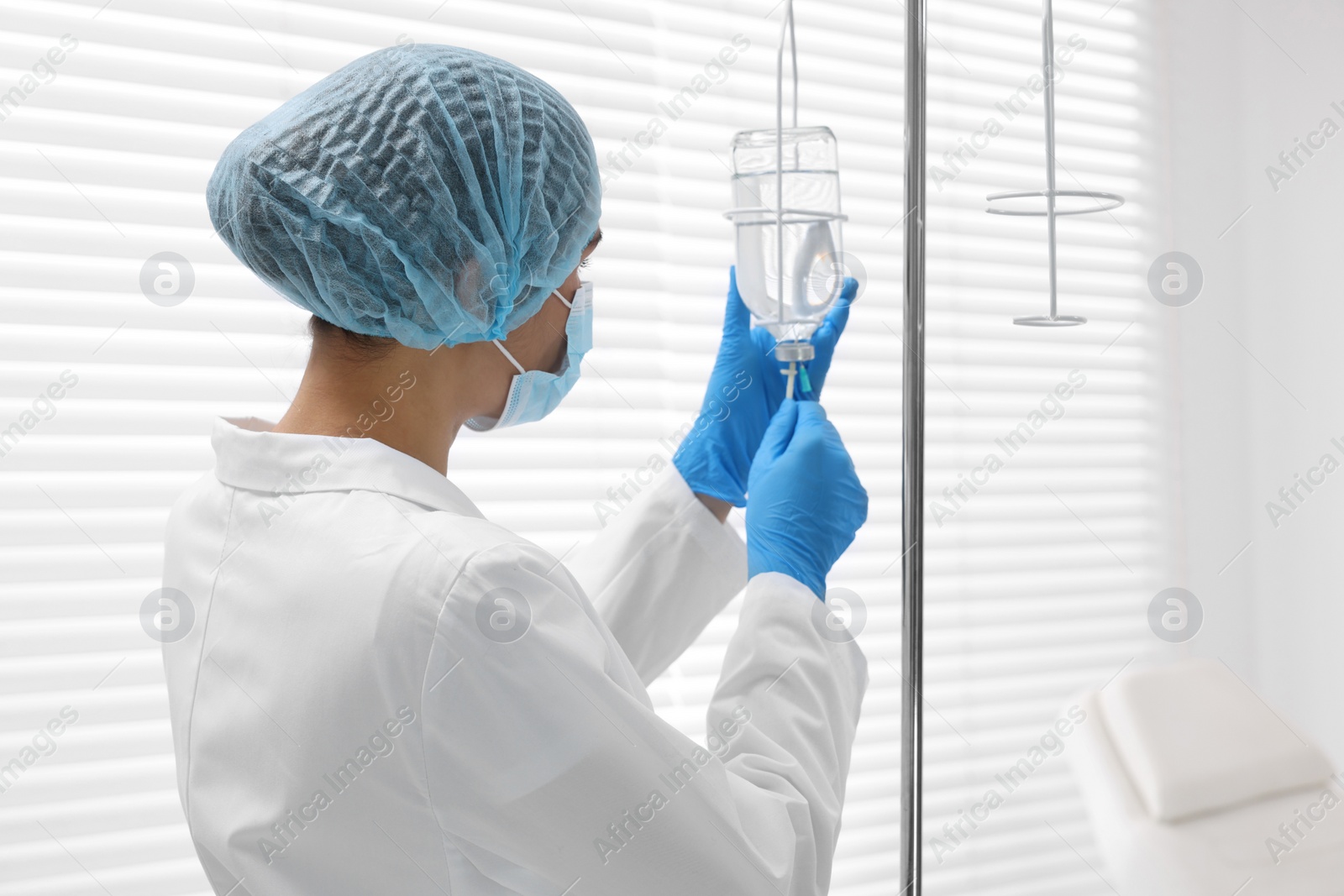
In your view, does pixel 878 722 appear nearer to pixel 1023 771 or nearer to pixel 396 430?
pixel 1023 771

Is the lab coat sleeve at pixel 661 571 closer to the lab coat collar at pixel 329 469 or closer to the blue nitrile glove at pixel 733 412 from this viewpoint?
the blue nitrile glove at pixel 733 412

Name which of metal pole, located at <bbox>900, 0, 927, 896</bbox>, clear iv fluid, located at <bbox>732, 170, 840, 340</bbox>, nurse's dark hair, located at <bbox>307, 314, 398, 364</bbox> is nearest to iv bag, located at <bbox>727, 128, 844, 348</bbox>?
clear iv fluid, located at <bbox>732, 170, 840, 340</bbox>

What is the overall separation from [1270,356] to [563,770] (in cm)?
89

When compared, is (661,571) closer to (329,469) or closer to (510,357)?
(510,357)

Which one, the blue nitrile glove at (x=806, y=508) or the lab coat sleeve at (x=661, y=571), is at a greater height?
the blue nitrile glove at (x=806, y=508)

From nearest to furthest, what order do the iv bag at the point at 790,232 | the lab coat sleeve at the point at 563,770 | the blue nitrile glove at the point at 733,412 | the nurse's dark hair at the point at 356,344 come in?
the lab coat sleeve at the point at 563,770 → the nurse's dark hair at the point at 356,344 → the iv bag at the point at 790,232 → the blue nitrile glove at the point at 733,412

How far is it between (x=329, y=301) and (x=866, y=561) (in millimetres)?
1135

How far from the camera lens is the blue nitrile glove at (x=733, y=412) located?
1.13m

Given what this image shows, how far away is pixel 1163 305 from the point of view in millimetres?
1572

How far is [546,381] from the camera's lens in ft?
2.88

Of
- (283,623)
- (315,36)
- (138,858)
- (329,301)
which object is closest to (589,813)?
(283,623)

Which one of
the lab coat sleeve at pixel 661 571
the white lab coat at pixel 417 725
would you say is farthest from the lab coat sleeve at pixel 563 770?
the lab coat sleeve at pixel 661 571

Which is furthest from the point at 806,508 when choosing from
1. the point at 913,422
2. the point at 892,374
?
the point at 892,374

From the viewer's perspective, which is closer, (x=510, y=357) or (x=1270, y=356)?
(x=510, y=357)
